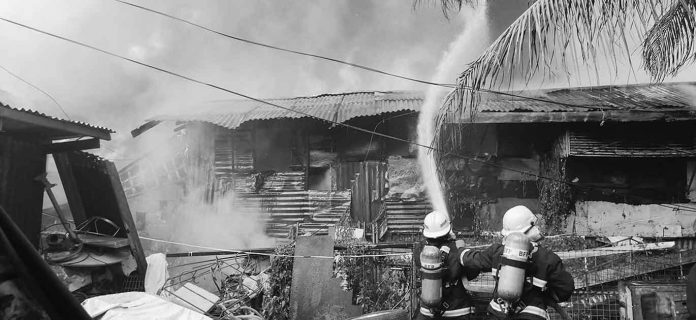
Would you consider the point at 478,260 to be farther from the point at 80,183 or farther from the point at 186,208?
the point at 186,208

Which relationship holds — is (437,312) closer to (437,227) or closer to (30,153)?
(437,227)

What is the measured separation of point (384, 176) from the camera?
11.9 m

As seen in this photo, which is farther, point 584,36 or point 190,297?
point 190,297

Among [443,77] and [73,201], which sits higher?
[443,77]

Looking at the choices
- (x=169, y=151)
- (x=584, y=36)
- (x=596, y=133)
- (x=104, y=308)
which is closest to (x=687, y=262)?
(x=596, y=133)

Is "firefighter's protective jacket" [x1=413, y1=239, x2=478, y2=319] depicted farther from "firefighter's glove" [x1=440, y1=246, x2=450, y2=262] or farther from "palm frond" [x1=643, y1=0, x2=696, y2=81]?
"palm frond" [x1=643, y1=0, x2=696, y2=81]

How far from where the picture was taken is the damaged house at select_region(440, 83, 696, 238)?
34.6 ft

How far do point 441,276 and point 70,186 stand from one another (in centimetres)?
768

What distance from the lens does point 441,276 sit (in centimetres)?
480

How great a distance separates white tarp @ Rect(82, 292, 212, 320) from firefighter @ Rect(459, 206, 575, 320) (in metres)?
4.33

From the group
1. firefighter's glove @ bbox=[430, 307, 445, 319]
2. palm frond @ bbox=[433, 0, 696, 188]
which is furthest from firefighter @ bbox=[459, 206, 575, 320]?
palm frond @ bbox=[433, 0, 696, 188]

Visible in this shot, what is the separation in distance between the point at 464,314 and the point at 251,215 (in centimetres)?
846

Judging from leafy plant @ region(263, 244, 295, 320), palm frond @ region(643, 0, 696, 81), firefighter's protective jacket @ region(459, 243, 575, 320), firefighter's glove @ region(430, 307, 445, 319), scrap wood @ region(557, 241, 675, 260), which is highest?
palm frond @ region(643, 0, 696, 81)

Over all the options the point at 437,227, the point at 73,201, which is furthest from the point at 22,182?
the point at 437,227
